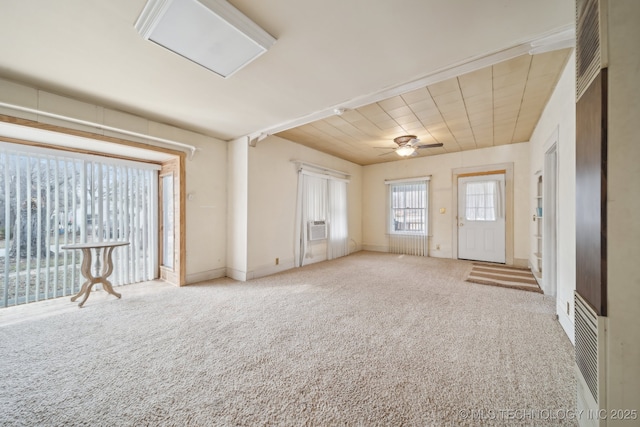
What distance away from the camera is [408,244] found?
661cm

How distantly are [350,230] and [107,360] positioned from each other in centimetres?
574

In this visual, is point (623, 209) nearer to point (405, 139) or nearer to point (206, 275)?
point (405, 139)

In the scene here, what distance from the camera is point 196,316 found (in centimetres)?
270

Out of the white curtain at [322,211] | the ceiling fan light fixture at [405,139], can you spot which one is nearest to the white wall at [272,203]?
the white curtain at [322,211]

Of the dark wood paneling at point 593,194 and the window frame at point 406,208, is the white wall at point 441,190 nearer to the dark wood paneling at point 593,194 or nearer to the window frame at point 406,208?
the window frame at point 406,208

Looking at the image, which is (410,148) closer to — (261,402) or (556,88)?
(556,88)

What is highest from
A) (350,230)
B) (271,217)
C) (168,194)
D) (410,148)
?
(410,148)

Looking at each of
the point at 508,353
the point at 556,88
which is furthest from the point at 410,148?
the point at 508,353

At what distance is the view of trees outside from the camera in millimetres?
3051

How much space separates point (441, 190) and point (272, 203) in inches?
171

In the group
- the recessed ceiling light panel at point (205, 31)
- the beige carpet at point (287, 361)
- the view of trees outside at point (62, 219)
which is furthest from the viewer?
the view of trees outside at point (62, 219)

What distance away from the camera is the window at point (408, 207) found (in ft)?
21.0

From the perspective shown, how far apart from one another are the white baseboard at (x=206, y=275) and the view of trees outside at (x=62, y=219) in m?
0.92

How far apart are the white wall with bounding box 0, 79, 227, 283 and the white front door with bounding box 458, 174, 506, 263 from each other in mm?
5500
